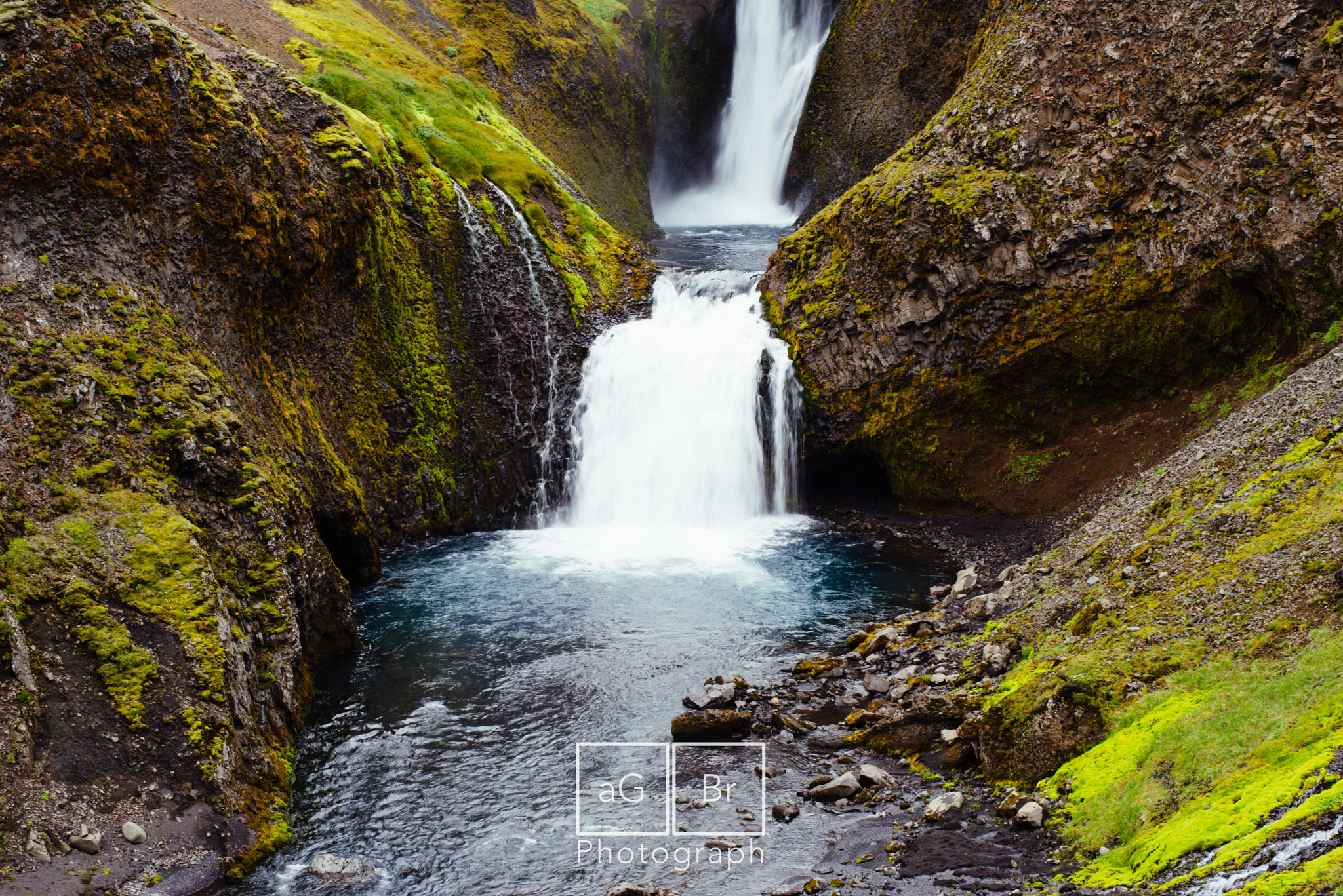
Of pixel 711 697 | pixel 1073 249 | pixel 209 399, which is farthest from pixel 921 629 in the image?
pixel 209 399

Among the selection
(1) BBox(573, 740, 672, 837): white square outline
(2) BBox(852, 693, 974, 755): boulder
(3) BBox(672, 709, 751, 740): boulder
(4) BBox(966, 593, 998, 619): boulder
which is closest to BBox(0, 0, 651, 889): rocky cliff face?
(1) BBox(573, 740, 672, 837): white square outline

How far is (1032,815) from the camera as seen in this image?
738 centimetres

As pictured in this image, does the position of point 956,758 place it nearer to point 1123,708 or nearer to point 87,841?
point 1123,708

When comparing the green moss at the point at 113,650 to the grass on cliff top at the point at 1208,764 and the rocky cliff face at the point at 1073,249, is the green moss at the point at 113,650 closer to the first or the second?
the grass on cliff top at the point at 1208,764

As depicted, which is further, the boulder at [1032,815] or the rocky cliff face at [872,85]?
the rocky cliff face at [872,85]

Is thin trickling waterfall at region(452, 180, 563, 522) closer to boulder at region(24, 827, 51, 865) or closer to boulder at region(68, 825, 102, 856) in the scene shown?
boulder at region(68, 825, 102, 856)

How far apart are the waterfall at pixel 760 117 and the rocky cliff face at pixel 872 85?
6.46 feet

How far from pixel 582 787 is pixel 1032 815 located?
17.2 feet

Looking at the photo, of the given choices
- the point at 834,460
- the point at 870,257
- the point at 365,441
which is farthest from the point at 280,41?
the point at 834,460

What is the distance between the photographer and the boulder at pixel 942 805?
26.3ft

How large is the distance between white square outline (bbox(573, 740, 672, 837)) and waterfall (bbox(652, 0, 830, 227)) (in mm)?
34438

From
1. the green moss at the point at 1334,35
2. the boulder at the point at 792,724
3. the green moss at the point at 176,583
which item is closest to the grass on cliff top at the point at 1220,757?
the boulder at the point at 792,724

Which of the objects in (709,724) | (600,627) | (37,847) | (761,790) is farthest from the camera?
(600,627)

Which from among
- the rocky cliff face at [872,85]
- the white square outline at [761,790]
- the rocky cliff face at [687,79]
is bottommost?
the white square outline at [761,790]
